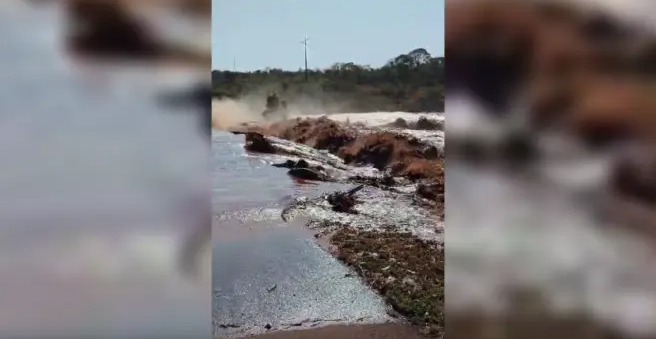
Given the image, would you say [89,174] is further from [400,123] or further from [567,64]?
[567,64]

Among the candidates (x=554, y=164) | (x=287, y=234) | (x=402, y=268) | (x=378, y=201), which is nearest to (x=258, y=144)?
(x=287, y=234)

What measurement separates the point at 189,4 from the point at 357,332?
101 centimetres

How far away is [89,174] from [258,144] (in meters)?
0.49

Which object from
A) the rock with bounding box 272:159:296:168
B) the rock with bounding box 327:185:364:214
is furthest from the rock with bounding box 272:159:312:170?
the rock with bounding box 327:185:364:214

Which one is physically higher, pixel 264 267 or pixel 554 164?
pixel 554 164

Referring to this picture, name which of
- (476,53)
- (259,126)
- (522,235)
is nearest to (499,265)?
(522,235)

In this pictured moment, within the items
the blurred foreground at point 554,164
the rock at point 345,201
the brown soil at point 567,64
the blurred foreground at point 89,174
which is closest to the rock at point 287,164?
the rock at point 345,201

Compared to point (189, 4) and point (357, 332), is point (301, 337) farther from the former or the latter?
point (189, 4)

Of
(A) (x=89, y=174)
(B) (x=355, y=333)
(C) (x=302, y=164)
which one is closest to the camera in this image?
(A) (x=89, y=174)

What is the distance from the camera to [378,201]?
6.52ft

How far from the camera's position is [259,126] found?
1908 millimetres

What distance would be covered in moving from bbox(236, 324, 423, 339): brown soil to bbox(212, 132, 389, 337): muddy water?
18 mm

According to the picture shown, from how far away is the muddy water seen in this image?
1862 millimetres

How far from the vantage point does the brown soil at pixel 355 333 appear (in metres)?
1.86
